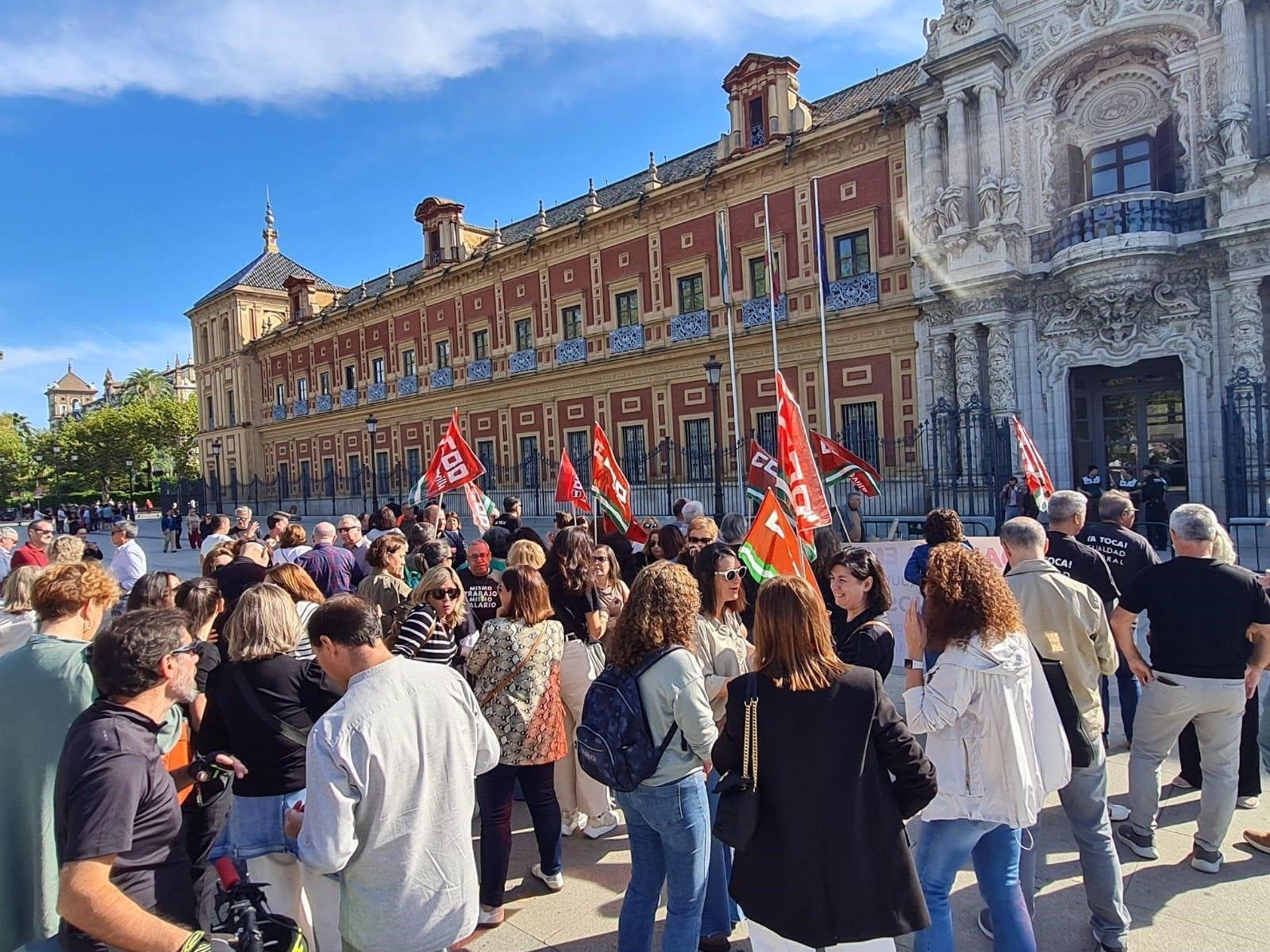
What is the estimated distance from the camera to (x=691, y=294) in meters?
21.8

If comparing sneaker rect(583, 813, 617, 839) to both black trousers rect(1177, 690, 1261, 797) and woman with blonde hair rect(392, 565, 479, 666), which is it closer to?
woman with blonde hair rect(392, 565, 479, 666)

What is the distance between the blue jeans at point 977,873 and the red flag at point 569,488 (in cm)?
844

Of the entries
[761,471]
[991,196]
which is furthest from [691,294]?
[761,471]

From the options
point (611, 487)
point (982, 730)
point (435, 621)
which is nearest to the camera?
point (982, 730)

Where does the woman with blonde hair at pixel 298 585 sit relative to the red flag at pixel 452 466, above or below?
below

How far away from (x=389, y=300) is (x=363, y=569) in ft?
83.6

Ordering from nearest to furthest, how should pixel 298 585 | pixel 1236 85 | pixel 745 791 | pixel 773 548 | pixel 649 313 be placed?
pixel 745 791 < pixel 298 585 < pixel 773 548 < pixel 1236 85 < pixel 649 313

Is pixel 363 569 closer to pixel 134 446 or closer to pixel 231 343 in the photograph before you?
pixel 231 343

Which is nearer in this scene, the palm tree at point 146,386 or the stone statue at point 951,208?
the stone statue at point 951,208

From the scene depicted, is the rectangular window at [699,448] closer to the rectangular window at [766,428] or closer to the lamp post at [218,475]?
the rectangular window at [766,428]

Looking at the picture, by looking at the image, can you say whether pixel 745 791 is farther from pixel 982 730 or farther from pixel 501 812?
pixel 501 812

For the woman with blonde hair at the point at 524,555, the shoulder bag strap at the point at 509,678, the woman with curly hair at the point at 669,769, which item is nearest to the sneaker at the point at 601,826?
the shoulder bag strap at the point at 509,678

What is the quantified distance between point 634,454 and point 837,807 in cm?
2063

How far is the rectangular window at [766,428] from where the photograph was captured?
19.7 meters
